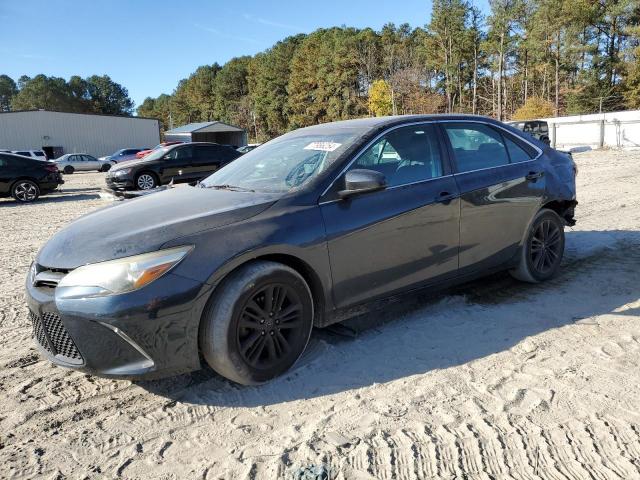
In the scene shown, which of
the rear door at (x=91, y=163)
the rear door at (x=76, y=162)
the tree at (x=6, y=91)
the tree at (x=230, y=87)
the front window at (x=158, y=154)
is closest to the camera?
the front window at (x=158, y=154)

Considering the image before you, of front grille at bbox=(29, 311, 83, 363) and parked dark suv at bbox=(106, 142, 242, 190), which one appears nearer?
front grille at bbox=(29, 311, 83, 363)

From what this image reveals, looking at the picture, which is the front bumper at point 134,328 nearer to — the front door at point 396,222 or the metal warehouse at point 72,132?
the front door at point 396,222

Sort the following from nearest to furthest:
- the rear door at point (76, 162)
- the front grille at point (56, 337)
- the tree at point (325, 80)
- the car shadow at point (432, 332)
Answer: the front grille at point (56, 337) < the car shadow at point (432, 332) < the rear door at point (76, 162) < the tree at point (325, 80)

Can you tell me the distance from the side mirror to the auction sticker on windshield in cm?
37

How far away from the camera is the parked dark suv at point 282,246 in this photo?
2.79 meters

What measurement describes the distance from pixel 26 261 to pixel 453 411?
6205 millimetres

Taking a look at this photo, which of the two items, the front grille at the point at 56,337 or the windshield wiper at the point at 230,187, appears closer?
the front grille at the point at 56,337

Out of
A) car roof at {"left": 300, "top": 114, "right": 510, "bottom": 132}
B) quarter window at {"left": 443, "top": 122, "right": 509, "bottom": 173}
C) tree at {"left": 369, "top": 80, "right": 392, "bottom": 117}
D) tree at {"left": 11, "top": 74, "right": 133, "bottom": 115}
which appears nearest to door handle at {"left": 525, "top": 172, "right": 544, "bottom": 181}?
A: quarter window at {"left": 443, "top": 122, "right": 509, "bottom": 173}

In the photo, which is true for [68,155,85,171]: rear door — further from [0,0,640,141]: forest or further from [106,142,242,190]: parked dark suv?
[0,0,640,141]: forest

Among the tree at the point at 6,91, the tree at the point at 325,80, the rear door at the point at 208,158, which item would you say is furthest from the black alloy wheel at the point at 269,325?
the tree at the point at 6,91

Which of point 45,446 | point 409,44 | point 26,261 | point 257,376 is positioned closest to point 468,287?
point 257,376

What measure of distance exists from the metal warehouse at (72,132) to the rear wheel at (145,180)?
37.2 m

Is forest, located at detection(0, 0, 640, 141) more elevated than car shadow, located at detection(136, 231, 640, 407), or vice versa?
forest, located at detection(0, 0, 640, 141)

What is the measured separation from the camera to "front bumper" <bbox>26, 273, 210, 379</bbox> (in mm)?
2709
